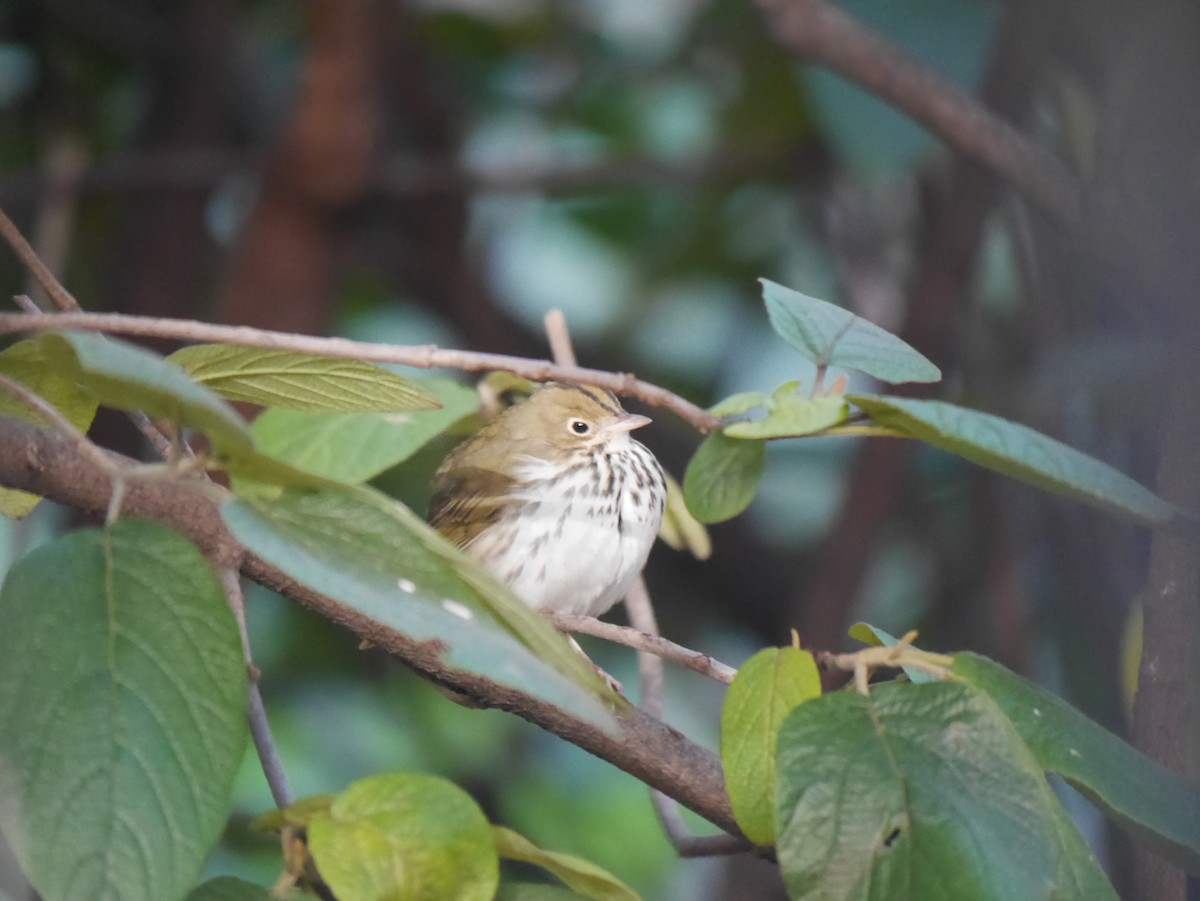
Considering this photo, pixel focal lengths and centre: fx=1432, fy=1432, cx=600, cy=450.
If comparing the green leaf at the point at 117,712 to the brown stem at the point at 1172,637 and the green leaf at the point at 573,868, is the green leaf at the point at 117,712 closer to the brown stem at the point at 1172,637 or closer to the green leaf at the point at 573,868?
the green leaf at the point at 573,868

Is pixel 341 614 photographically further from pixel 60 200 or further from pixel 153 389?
pixel 60 200

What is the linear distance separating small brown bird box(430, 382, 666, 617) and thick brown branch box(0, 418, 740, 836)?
0.60 metres

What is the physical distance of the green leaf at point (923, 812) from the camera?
0.63 meters

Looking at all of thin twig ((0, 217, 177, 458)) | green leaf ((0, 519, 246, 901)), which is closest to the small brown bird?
thin twig ((0, 217, 177, 458))

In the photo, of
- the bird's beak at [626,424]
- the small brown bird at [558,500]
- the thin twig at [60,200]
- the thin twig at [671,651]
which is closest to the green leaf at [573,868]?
the thin twig at [671,651]

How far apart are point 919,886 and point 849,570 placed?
1.32 m

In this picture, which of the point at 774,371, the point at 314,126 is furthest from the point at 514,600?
the point at 774,371

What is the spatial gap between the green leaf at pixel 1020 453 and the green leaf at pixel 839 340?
0.18ft

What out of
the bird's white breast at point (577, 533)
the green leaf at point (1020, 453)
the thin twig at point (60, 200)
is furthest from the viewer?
the thin twig at point (60, 200)

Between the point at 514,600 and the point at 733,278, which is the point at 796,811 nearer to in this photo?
the point at 514,600

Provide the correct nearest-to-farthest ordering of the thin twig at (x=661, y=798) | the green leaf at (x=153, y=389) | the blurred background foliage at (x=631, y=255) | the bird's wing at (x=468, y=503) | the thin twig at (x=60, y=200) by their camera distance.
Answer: the green leaf at (x=153, y=389), the thin twig at (x=661, y=798), the bird's wing at (x=468, y=503), the blurred background foliage at (x=631, y=255), the thin twig at (x=60, y=200)

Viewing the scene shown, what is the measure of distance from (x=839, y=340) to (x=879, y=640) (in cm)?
16

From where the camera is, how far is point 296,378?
701 mm

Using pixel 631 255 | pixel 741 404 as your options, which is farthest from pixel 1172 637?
pixel 631 255
